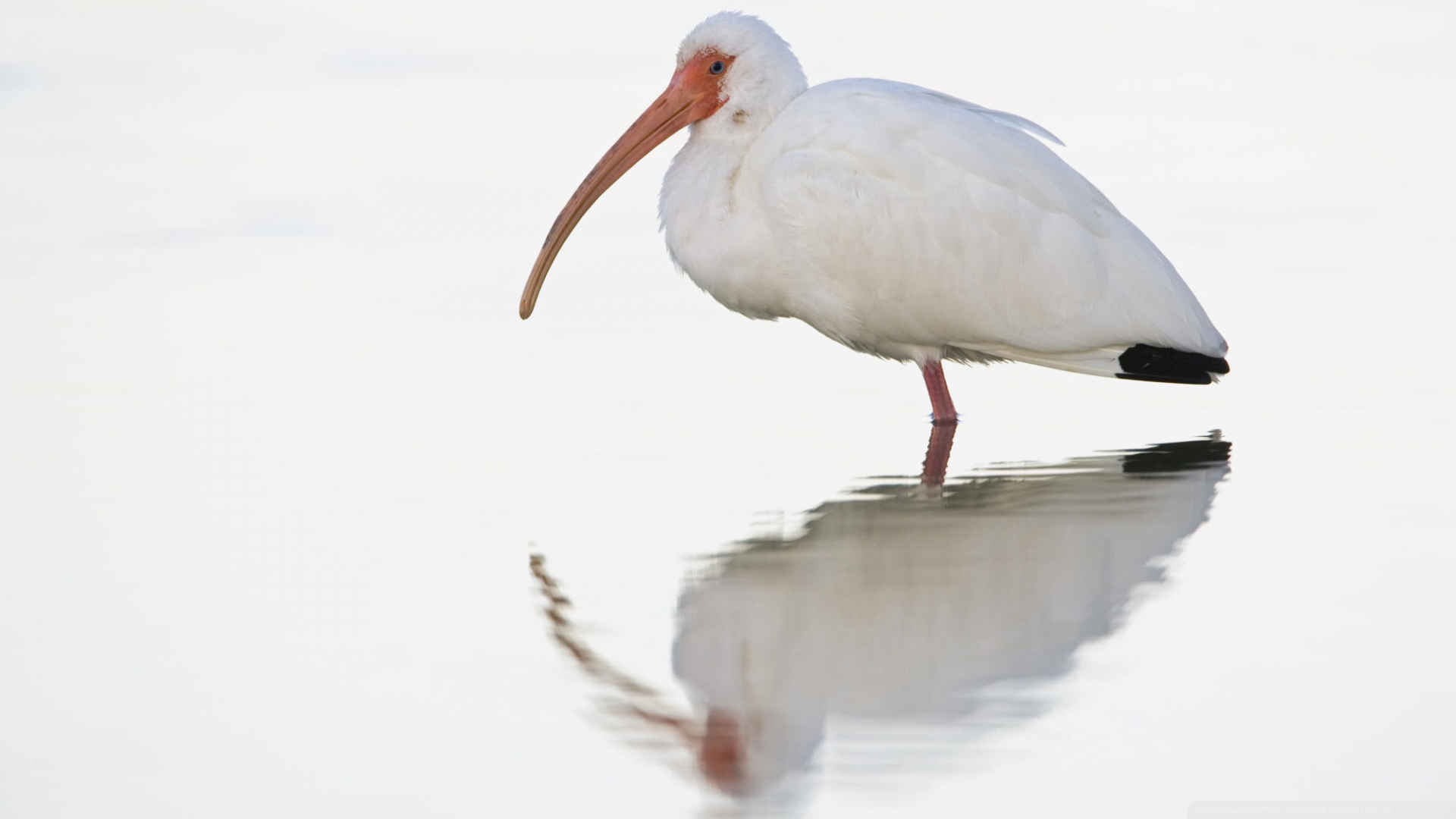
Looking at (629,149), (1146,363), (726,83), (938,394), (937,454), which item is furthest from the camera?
(629,149)

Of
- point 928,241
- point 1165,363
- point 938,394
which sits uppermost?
point 928,241

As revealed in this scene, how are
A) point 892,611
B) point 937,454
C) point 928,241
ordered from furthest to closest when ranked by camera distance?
point 928,241, point 937,454, point 892,611

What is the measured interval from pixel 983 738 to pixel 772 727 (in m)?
0.54

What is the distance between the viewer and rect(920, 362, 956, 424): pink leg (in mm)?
9719

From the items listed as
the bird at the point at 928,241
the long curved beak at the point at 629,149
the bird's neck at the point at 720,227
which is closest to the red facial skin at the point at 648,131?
the long curved beak at the point at 629,149

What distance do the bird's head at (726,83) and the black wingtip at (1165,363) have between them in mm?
2297

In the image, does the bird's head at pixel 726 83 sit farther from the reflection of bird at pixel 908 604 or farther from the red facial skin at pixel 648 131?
the reflection of bird at pixel 908 604

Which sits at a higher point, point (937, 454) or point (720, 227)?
point (720, 227)

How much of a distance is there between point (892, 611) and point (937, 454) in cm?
339

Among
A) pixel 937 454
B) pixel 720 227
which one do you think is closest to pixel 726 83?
pixel 720 227

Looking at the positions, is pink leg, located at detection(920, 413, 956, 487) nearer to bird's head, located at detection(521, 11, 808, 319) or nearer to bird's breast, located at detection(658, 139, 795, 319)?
bird's breast, located at detection(658, 139, 795, 319)

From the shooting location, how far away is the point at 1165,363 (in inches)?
368

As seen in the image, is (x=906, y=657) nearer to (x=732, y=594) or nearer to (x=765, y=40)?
(x=732, y=594)

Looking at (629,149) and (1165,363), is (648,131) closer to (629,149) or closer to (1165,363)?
(629,149)
